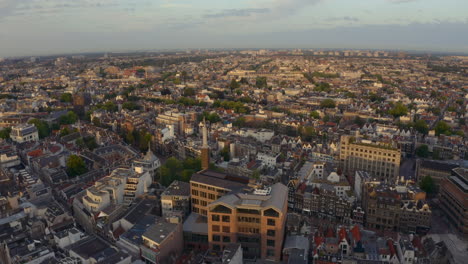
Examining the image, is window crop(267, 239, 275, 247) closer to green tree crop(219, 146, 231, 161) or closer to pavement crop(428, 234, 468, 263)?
pavement crop(428, 234, 468, 263)

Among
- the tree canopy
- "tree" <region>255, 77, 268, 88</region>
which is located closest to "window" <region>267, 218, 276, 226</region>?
the tree canopy

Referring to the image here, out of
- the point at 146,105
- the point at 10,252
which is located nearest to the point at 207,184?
the point at 10,252

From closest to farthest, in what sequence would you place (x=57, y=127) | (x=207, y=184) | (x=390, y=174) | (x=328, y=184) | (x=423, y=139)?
1. (x=207, y=184)
2. (x=328, y=184)
3. (x=390, y=174)
4. (x=423, y=139)
5. (x=57, y=127)

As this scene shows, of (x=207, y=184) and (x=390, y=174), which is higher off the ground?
(x=207, y=184)

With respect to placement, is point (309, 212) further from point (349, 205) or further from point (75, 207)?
point (75, 207)

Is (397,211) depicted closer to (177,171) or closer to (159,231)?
(159,231)

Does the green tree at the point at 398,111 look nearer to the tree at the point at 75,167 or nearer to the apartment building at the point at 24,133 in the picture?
the tree at the point at 75,167
